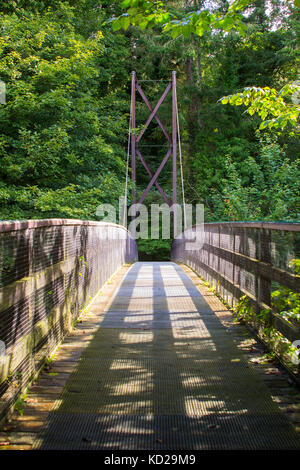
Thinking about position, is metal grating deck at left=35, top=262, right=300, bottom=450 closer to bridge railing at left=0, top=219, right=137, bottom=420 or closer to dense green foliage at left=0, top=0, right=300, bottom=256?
bridge railing at left=0, top=219, right=137, bottom=420

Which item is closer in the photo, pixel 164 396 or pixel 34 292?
pixel 164 396

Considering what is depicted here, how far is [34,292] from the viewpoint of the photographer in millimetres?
2611

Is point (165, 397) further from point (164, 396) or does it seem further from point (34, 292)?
point (34, 292)

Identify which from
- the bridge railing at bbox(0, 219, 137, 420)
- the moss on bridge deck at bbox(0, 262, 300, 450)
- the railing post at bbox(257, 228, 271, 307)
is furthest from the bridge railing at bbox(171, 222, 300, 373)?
the bridge railing at bbox(0, 219, 137, 420)

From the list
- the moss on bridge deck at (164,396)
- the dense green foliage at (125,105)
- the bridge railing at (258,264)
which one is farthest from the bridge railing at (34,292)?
the dense green foliage at (125,105)

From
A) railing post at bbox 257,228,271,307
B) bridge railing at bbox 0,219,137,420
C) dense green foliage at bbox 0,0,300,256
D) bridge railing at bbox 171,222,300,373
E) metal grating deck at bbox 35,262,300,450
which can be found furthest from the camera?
dense green foliage at bbox 0,0,300,256

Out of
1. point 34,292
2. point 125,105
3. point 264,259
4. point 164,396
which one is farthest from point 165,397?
point 125,105

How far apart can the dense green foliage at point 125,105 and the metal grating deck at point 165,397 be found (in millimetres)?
2122

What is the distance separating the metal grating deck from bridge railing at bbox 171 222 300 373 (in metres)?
0.35

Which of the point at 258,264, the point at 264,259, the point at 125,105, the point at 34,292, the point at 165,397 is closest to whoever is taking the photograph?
the point at 165,397

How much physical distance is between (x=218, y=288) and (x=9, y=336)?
3636 mm

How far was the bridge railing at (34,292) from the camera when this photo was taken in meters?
2.12

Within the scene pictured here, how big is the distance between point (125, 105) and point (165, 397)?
54.8 ft

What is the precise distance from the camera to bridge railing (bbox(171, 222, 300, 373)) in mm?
2712
